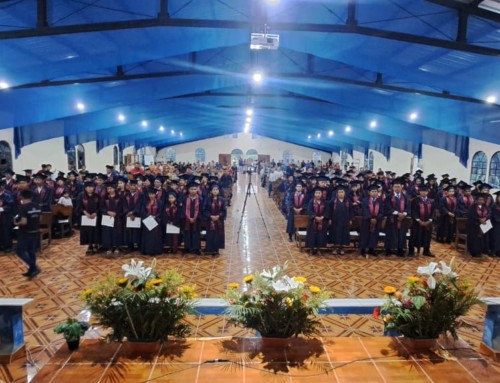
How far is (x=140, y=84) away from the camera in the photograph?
39.0 feet

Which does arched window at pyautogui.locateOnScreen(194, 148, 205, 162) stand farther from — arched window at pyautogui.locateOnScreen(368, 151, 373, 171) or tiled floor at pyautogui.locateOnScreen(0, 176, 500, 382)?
tiled floor at pyautogui.locateOnScreen(0, 176, 500, 382)

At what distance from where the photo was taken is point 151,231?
7.88 metres

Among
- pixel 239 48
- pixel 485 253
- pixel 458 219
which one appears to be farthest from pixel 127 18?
pixel 485 253

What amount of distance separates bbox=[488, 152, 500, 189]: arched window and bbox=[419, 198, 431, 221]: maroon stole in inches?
278

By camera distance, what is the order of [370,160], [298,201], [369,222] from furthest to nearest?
[370,160]
[298,201]
[369,222]

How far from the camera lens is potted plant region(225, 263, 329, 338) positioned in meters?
2.81

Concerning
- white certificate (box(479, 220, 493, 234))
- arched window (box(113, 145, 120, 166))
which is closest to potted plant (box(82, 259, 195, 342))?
white certificate (box(479, 220, 493, 234))

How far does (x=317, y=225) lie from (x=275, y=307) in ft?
18.4

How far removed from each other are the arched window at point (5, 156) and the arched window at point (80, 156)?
249 inches

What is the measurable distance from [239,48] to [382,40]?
16.3ft

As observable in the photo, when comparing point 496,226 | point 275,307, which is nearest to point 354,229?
point 496,226

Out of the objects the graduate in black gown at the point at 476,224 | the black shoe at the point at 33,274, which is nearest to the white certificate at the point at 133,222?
the black shoe at the point at 33,274

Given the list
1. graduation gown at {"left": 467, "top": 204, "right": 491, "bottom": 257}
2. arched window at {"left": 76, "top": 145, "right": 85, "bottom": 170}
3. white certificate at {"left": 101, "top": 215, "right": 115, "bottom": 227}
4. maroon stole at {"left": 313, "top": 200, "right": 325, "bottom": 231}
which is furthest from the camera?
arched window at {"left": 76, "top": 145, "right": 85, "bottom": 170}

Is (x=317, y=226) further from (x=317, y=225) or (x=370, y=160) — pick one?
(x=370, y=160)
